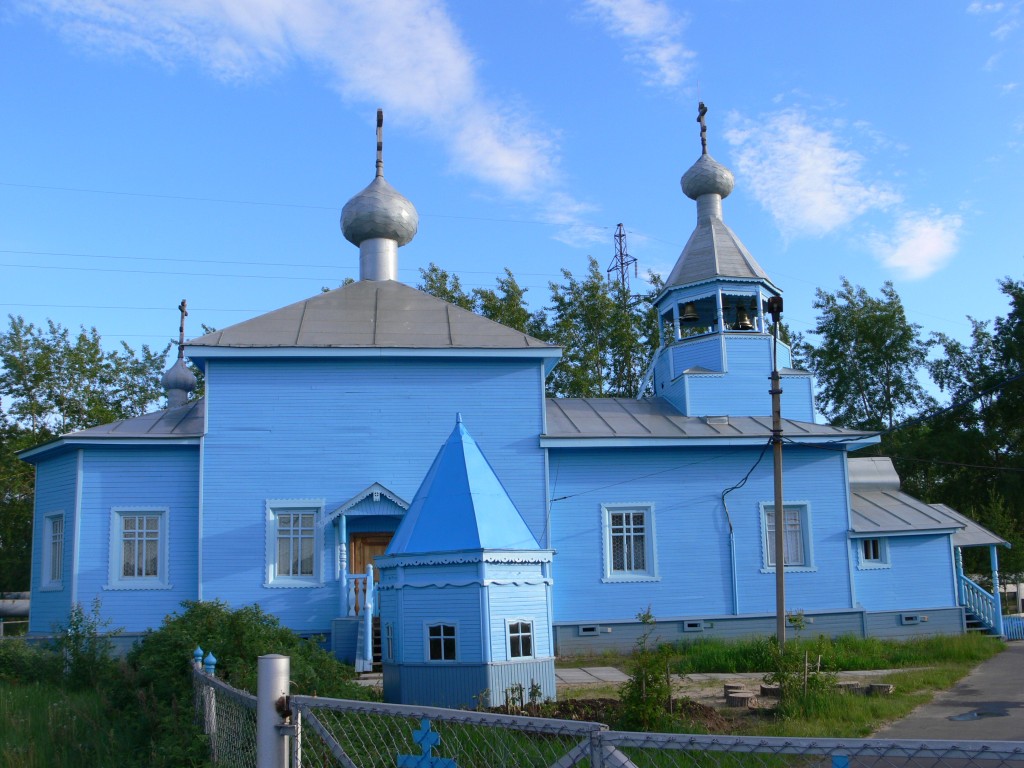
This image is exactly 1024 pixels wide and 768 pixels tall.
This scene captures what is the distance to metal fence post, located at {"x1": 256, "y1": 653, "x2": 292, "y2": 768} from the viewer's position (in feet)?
13.1

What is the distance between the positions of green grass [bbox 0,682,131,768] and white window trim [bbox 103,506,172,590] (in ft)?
13.2

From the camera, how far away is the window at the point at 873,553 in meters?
17.4

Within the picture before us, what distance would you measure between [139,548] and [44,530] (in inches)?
88.1

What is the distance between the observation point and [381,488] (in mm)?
15289

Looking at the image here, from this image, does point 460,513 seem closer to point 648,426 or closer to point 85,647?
point 85,647

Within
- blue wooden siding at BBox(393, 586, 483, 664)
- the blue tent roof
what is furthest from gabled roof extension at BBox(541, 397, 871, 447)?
blue wooden siding at BBox(393, 586, 483, 664)

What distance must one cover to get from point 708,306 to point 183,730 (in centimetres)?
1495

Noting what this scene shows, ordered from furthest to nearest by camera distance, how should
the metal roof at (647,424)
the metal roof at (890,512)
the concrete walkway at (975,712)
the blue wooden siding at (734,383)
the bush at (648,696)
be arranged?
the blue wooden siding at (734,383)
the metal roof at (890,512)
the metal roof at (647,424)
the concrete walkway at (975,712)
the bush at (648,696)

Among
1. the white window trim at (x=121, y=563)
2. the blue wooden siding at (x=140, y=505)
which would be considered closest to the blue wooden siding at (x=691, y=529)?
the blue wooden siding at (x=140, y=505)

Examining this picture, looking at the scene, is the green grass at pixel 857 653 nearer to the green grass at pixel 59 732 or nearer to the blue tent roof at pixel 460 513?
the blue tent roof at pixel 460 513

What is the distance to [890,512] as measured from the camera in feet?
59.7

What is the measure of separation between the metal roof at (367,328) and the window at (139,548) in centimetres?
282

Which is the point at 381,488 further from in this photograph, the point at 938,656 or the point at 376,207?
the point at 938,656

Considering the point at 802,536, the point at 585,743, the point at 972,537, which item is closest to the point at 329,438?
the point at 802,536
